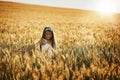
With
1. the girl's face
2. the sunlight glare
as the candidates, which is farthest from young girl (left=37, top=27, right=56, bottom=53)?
the sunlight glare

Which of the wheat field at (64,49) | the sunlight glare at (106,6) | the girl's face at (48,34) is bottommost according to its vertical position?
the wheat field at (64,49)

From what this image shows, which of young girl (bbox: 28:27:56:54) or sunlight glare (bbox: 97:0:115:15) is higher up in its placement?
sunlight glare (bbox: 97:0:115:15)

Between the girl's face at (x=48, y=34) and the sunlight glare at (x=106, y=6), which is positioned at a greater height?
the sunlight glare at (x=106, y=6)

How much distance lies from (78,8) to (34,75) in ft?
4.43

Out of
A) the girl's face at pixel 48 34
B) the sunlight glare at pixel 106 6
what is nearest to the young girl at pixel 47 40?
the girl's face at pixel 48 34

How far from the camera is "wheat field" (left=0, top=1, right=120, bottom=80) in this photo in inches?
83.0

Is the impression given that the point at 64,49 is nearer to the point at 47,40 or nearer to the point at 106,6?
the point at 47,40

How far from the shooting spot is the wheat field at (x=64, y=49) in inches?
83.0

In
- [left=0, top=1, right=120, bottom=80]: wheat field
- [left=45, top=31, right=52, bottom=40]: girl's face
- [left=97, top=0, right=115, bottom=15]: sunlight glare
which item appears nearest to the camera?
[left=0, top=1, right=120, bottom=80]: wheat field

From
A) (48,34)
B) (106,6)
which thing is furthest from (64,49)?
(106,6)

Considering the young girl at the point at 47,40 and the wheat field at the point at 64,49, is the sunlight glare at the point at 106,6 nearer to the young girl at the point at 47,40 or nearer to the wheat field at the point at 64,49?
the wheat field at the point at 64,49

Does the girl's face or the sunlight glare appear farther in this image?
the sunlight glare

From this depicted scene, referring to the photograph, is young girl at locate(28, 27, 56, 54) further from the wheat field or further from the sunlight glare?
the sunlight glare

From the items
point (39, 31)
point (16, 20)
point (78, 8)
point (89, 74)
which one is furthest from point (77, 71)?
point (16, 20)
